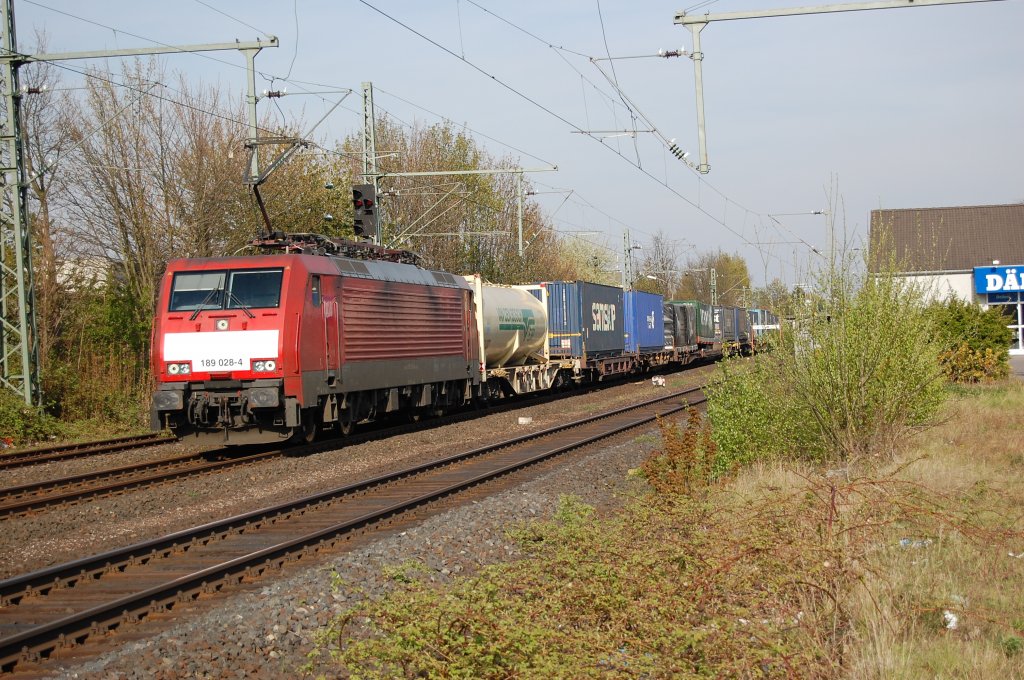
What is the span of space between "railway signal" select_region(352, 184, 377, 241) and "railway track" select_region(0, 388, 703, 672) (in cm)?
1115

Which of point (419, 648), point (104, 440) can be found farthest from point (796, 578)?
point (104, 440)

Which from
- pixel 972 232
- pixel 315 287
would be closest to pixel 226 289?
pixel 315 287

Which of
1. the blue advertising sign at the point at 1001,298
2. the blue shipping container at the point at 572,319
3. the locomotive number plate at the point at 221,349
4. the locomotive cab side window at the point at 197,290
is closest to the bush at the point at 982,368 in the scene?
the blue shipping container at the point at 572,319

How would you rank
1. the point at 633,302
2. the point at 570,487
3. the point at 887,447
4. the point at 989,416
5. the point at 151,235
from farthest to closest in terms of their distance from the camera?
1. the point at 633,302
2. the point at 151,235
3. the point at 989,416
4. the point at 570,487
5. the point at 887,447

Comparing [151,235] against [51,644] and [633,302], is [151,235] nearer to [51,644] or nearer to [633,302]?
[633,302]

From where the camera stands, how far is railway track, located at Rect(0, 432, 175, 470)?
15.9 metres

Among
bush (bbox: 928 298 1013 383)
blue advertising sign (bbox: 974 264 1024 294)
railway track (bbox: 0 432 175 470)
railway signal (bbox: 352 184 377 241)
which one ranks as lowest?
railway track (bbox: 0 432 175 470)

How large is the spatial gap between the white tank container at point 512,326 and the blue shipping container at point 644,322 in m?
7.19

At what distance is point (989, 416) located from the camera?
16.0 m

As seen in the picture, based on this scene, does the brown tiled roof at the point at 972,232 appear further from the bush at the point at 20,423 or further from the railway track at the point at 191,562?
the railway track at the point at 191,562

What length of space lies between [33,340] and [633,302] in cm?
2176

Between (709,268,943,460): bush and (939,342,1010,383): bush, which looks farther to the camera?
(939,342,1010,383): bush

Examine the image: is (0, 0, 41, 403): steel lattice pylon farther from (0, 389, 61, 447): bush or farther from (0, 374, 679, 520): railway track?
(0, 374, 679, 520): railway track

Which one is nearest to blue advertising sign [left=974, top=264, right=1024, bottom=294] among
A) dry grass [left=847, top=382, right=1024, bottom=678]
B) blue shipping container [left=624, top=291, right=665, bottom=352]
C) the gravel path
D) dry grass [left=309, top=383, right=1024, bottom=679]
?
blue shipping container [left=624, top=291, right=665, bottom=352]
